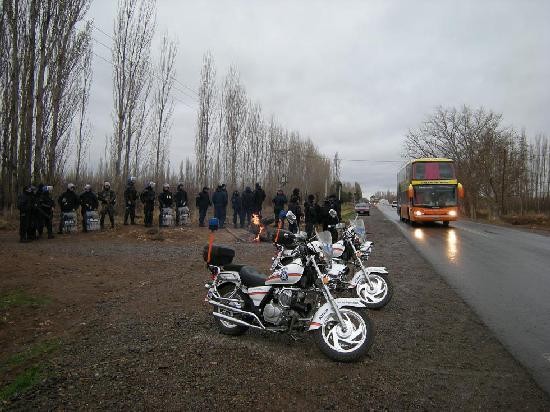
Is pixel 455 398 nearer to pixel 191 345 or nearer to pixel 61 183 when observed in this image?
pixel 191 345

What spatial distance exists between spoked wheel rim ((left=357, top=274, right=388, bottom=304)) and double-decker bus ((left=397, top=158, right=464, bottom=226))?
61.6 feet

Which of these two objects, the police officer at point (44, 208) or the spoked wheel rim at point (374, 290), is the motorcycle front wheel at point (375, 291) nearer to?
the spoked wheel rim at point (374, 290)

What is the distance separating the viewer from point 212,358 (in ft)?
15.5

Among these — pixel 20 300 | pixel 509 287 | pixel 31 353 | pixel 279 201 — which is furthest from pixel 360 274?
pixel 279 201

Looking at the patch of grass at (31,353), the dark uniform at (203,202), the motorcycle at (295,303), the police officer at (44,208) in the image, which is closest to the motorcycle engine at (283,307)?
the motorcycle at (295,303)

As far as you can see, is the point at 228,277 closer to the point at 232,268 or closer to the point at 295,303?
the point at 232,268

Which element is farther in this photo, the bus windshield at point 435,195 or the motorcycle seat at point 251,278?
the bus windshield at point 435,195

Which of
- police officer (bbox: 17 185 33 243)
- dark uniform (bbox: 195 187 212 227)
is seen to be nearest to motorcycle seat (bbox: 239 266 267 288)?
police officer (bbox: 17 185 33 243)

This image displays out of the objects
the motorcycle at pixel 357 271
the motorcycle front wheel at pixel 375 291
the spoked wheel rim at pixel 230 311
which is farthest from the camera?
the motorcycle front wheel at pixel 375 291

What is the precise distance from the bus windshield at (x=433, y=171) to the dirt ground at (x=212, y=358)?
17.2 m

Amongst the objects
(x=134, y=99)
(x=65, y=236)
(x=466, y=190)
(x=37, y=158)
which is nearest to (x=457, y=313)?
(x=65, y=236)

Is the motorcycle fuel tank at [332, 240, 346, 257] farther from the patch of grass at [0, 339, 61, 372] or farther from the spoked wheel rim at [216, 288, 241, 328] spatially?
the patch of grass at [0, 339, 61, 372]

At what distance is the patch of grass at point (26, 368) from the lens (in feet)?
13.1

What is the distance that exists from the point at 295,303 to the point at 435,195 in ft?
70.2
